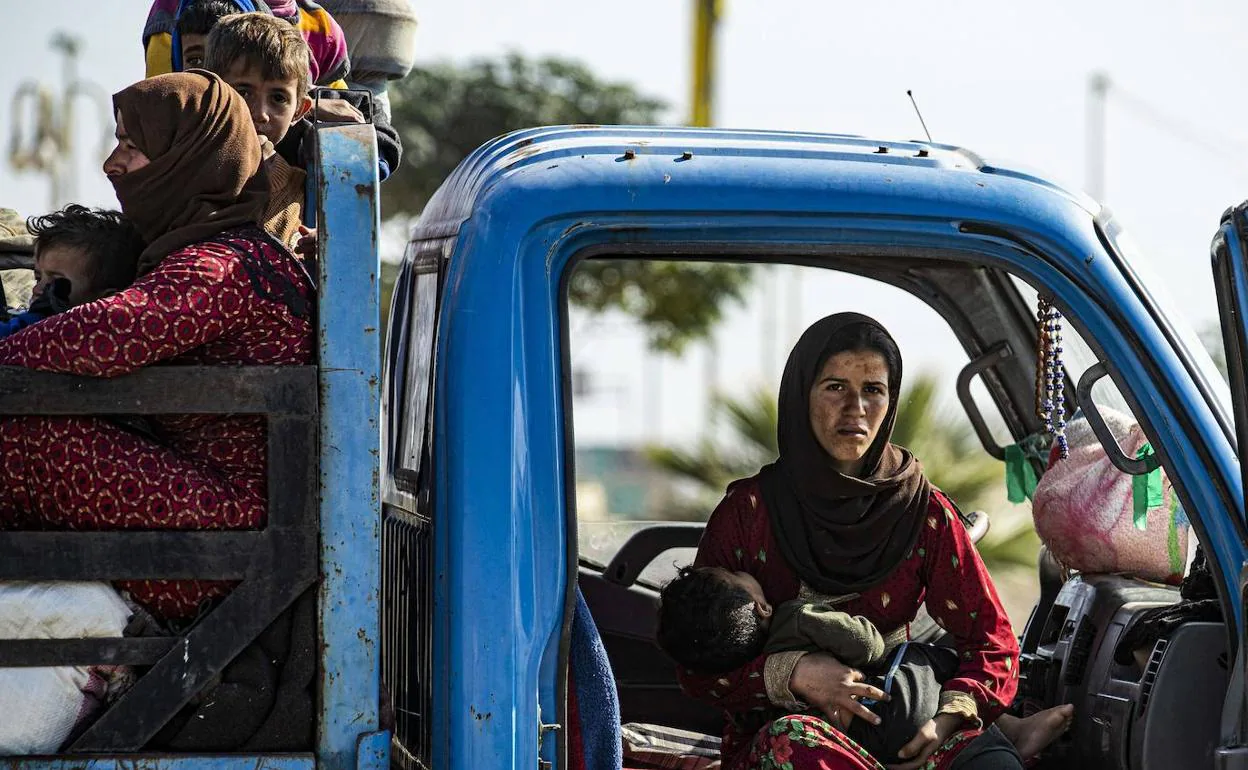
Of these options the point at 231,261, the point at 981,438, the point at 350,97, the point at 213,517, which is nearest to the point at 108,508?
the point at 213,517

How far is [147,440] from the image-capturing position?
2326 millimetres

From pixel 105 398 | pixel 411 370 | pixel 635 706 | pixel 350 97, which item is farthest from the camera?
pixel 635 706

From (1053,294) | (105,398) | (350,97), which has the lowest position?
(105,398)

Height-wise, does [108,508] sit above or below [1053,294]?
below

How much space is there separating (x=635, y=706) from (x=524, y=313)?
178cm

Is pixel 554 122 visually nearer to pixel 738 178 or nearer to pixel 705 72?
pixel 705 72

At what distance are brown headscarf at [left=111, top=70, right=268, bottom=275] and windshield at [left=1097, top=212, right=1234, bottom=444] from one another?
56.2 inches

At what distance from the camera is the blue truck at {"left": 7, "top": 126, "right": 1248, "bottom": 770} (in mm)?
2199

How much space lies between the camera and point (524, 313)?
236cm

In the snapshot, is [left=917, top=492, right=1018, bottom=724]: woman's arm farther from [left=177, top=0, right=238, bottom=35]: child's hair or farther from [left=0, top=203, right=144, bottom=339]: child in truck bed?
[left=177, top=0, right=238, bottom=35]: child's hair

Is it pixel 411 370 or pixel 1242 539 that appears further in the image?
pixel 411 370

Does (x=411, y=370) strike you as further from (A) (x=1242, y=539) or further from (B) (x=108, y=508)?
(A) (x=1242, y=539)

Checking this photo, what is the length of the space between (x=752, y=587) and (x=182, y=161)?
50.6 inches

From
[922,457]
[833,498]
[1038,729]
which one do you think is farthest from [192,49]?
[922,457]
